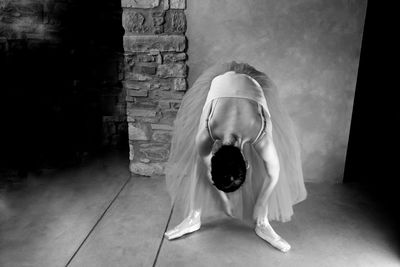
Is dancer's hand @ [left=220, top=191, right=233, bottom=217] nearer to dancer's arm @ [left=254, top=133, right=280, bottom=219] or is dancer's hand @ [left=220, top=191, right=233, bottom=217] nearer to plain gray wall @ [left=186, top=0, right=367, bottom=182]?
dancer's arm @ [left=254, top=133, right=280, bottom=219]

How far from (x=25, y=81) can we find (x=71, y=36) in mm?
735

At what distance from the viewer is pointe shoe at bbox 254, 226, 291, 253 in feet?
7.30

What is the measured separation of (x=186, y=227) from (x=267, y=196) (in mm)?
608

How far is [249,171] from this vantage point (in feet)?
8.35

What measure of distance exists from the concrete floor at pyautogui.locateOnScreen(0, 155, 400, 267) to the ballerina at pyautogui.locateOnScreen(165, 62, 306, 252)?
0.13m

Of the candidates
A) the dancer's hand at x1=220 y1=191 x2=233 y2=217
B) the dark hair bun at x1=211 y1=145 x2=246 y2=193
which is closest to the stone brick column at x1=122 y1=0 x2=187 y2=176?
the dancer's hand at x1=220 y1=191 x2=233 y2=217

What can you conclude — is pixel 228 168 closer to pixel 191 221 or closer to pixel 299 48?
pixel 191 221

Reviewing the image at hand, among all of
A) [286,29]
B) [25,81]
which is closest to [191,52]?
[286,29]

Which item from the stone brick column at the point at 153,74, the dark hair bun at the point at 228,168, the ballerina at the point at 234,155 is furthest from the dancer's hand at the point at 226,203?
the stone brick column at the point at 153,74

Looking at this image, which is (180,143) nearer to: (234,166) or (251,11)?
(234,166)

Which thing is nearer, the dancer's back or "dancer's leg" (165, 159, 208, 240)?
the dancer's back

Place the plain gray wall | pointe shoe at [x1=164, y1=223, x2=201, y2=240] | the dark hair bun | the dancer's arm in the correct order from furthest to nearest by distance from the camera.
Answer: the plain gray wall → pointe shoe at [x1=164, y1=223, x2=201, y2=240] → the dancer's arm → the dark hair bun

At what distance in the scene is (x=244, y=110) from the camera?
2.16m

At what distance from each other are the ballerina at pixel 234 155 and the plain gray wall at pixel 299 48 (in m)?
0.56
